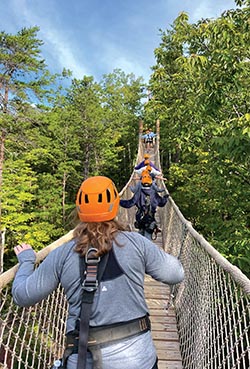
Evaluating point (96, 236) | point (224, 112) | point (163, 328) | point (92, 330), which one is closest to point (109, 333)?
point (92, 330)

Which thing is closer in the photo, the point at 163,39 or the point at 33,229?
the point at 33,229

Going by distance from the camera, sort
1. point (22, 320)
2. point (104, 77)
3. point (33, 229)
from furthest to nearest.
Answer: point (104, 77)
point (33, 229)
point (22, 320)

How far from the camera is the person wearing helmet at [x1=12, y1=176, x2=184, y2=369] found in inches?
35.0

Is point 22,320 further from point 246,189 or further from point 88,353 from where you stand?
point 246,189

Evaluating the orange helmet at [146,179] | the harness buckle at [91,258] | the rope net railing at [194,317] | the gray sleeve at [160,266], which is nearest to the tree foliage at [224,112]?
the orange helmet at [146,179]

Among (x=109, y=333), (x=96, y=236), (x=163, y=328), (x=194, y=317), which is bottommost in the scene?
(x=163, y=328)

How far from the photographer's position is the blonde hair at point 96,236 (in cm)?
91

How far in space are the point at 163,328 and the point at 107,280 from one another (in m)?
1.70

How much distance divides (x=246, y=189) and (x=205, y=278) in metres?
2.65

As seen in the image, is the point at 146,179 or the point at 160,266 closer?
the point at 160,266

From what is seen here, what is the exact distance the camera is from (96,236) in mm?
937

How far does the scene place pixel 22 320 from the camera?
123 centimetres

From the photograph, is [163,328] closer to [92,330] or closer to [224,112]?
[92,330]

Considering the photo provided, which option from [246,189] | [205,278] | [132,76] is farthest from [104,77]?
[205,278]
